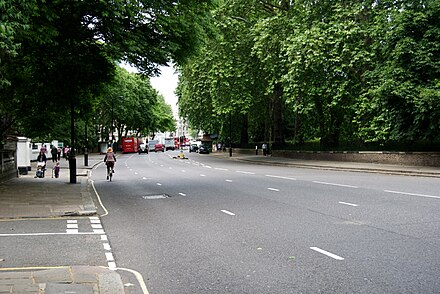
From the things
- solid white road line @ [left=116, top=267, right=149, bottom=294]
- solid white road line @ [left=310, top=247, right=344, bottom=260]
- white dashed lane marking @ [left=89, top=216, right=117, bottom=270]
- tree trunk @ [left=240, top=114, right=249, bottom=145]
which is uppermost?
tree trunk @ [left=240, top=114, right=249, bottom=145]

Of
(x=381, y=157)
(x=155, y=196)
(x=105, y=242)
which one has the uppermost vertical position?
(x=381, y=157)

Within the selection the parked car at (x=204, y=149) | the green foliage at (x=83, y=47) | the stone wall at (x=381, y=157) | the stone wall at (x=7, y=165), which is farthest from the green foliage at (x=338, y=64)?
the parked car at (x=204, y=149)

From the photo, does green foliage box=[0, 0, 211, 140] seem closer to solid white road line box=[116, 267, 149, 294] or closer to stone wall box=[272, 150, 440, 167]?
solid white road line box=[116, 267, 149, 294]

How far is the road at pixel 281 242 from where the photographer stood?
597cm

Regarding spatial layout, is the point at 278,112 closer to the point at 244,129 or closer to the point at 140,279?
the point at 244,129

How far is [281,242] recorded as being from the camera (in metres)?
8.27

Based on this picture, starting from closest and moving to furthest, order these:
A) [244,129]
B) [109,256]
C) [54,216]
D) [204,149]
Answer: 1. [109,256]
2. [54,216]
3. [244,129]
4. [204,149]

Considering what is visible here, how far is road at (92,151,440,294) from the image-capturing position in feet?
19.6

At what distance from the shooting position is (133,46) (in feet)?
53.4

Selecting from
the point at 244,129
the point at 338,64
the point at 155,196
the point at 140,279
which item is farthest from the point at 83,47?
the point at 244,129

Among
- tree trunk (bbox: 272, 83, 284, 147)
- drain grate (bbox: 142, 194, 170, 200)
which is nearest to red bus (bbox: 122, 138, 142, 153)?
tree trunk (bbox: 272, 83, 284, 147)

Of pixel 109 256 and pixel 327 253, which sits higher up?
pixel 327 253

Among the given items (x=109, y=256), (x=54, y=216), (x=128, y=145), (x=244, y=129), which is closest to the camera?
(x=109, y=256)

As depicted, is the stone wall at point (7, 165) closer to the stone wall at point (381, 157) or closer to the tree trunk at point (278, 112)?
the stone wall at point (381, 157)
